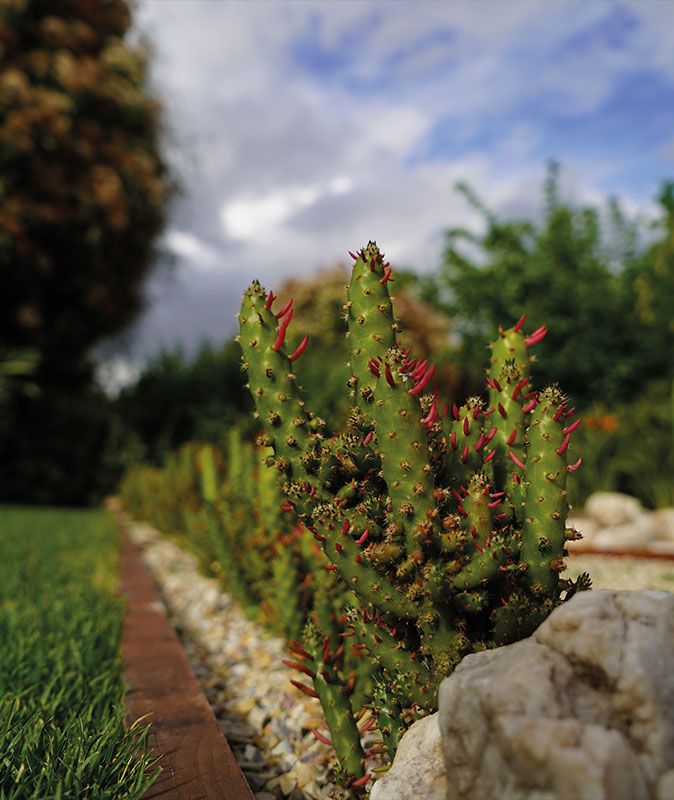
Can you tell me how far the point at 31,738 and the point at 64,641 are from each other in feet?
3.74

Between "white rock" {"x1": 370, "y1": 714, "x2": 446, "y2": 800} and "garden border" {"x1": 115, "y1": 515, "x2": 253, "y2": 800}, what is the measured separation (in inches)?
15.8

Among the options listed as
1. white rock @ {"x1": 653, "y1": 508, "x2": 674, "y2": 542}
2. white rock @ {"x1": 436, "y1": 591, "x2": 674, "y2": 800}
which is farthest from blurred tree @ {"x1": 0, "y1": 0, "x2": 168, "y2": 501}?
white rock @ {"x1": 436, "y1": 591, "x2": 674, "y2": 800}

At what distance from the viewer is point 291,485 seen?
1947mm

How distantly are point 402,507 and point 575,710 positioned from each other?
599 millimetres

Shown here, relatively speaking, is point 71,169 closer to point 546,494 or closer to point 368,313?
point 368,313

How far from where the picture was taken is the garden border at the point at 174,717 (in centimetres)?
188

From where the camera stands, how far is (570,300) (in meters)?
12.0

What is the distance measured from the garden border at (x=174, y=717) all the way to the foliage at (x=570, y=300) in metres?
9.06

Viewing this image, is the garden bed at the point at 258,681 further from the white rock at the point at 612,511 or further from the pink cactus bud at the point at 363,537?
the white rock at the point at 612,511

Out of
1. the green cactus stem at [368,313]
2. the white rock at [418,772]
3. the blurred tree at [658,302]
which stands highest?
the blurred tree at [658,302]

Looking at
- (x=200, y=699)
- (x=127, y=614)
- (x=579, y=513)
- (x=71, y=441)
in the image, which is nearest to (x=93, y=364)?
(x=71, y=441)

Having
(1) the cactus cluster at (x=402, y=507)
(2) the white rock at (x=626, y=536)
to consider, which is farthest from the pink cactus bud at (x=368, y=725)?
(2) the white rock at (x=626, y=536)

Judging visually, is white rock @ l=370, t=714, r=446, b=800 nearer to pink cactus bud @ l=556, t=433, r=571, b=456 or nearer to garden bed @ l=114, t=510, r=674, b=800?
garden bed @ l=114, t=510, r=674, b=800

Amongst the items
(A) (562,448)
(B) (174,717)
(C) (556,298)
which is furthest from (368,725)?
(C) (556,298)
